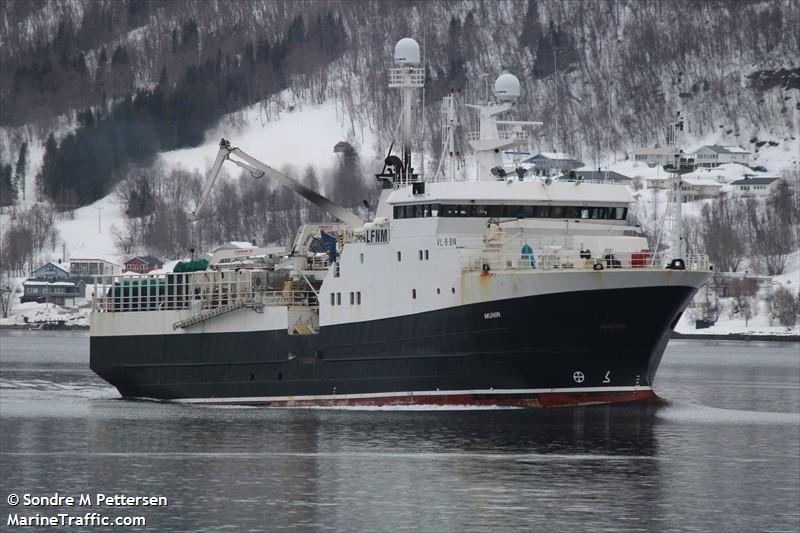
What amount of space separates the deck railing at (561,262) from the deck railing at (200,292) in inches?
312

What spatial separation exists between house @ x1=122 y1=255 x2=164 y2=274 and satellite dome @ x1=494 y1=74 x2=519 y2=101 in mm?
97971

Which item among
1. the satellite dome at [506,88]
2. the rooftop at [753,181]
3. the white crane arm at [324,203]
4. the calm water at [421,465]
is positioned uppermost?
the rooftop at [753,181]

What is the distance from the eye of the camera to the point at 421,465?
45.7 m

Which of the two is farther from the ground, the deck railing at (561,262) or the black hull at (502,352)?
the deck railing at (561,262)

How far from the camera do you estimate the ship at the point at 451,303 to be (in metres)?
53.7

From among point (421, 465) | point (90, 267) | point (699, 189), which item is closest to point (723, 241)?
point (699, 189)

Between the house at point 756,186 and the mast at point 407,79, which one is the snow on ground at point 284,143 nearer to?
the house at point 756,186

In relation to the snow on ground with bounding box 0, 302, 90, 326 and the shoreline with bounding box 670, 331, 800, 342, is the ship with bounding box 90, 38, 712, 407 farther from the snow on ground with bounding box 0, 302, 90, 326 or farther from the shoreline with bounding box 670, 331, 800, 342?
the snow on ground with bounding box 0, 302, 90, 326

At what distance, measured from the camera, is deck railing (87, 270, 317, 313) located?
60.8m

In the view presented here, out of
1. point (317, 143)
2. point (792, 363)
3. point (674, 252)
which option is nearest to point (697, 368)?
point (792, 363)

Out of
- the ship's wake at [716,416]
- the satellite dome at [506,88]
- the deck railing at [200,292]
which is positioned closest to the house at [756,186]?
the ship's wake at [716,416]

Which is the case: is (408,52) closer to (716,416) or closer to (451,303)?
(451,303)

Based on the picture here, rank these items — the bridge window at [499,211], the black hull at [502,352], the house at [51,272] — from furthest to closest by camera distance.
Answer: the house at [51,272]
the bridge window at [499,211]
the black hull at [502,352]

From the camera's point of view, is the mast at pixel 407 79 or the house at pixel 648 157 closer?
the mast at pixel 407 79
